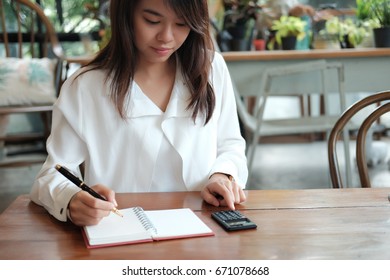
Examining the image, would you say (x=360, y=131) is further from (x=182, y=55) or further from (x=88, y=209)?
(x=88, y=209)

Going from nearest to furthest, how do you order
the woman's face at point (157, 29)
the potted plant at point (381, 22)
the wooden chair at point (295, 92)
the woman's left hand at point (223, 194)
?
the woman's left hand at point (223, 194) < the woman's face at point (157, 29) < the wooden chair at point (295, 92) < the potted plant at point (381, 22)

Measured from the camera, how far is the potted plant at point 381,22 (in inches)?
112

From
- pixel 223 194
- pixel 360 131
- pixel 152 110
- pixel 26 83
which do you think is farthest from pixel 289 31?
pixel 223 194

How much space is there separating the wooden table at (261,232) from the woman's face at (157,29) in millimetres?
311

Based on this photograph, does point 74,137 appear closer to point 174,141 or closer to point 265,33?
point 174,141

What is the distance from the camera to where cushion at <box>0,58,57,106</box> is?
113 inches

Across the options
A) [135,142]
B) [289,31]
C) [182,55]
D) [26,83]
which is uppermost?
[182,55]

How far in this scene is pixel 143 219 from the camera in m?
0.91

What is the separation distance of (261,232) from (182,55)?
59 cm

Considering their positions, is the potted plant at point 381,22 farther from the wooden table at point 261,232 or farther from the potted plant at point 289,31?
the wooden table at point 261,232

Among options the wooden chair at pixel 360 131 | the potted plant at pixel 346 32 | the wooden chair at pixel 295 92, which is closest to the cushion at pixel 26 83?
the wooden chair at pixel 295 92
